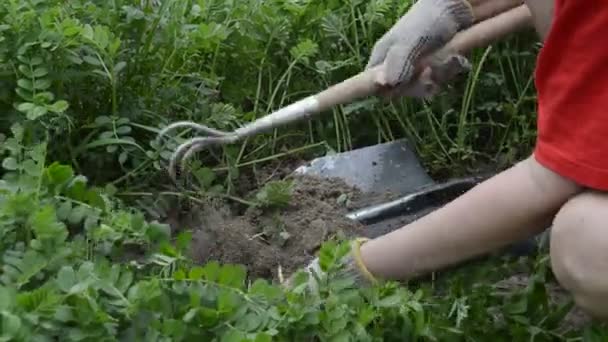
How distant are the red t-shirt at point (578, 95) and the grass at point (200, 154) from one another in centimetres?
22

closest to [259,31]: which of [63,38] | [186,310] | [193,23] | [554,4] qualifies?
[193,23]

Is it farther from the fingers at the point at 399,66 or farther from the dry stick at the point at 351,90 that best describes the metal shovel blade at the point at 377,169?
the fingers at the point at 399,66

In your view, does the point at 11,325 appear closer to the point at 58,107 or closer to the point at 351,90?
the point at 58,107

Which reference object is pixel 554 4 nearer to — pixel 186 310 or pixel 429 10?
pixel 429 10

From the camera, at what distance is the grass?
1.47 m

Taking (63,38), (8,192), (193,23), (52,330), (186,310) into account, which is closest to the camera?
(52,330)

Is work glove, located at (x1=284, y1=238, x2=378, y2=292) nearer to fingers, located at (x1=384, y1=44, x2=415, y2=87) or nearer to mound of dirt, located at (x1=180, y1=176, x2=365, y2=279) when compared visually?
mound of dirt, located at (x1=180, y1=176, x2=365, y2=279)

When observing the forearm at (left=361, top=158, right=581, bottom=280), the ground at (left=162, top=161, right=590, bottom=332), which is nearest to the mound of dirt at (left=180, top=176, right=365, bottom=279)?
the ground at (left=162, top=161, right=590, bottom=332)

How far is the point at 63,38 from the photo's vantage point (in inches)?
79.4

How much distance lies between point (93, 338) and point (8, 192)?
1.07 feet

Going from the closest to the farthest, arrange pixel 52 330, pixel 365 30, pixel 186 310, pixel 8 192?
pixel 52 330, pixel 186 310, pixel 8 192, pixel 365 30

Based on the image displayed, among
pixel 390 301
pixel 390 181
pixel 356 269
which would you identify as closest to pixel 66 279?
pixel 390 301

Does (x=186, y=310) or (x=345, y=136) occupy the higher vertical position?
(x=186, y=310)

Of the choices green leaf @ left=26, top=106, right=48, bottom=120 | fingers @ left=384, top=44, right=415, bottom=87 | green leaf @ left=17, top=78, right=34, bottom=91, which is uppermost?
green leaf @ left=17, top=78, right=34, bottom=91
